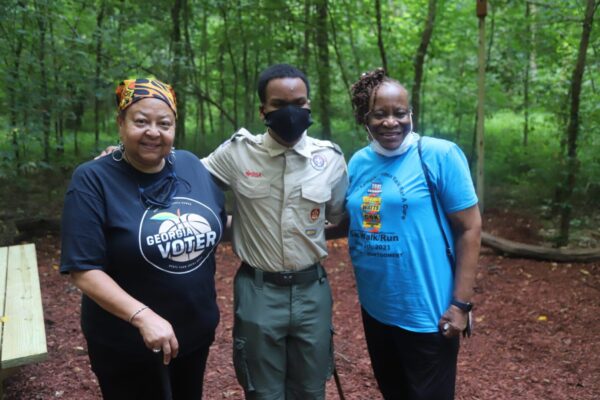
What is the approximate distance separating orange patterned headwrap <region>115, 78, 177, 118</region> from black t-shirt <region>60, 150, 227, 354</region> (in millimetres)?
228

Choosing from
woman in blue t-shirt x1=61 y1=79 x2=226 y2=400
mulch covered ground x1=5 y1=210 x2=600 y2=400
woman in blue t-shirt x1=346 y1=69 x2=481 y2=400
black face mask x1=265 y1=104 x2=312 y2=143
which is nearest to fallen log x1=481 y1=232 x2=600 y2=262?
mulch covered ground x1=5 y1=210 x2=600 y2=400

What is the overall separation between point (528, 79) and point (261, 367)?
8.49 meters

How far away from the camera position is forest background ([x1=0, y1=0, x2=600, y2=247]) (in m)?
5.92

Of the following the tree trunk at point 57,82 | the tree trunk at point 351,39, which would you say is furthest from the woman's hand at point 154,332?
the tree trunk at point 351,39

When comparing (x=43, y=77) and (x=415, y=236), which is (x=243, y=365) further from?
(x=43, y=77)

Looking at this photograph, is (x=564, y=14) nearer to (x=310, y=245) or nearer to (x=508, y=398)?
(x=508, y=398)

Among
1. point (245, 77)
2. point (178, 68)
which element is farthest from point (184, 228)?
point (245, 77)

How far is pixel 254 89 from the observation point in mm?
9664

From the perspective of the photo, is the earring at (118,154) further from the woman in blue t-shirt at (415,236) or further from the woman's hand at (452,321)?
the woman's hand at (452,321)

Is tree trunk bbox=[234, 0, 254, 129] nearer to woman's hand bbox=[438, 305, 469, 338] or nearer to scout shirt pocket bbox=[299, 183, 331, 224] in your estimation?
scout shirt pocket bbox=[299, 183, 331, 224]

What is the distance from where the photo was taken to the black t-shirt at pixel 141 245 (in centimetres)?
169

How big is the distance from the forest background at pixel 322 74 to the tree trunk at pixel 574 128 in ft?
0.05

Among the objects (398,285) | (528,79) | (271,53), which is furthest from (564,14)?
(398,285)

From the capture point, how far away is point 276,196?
7.33 ft
